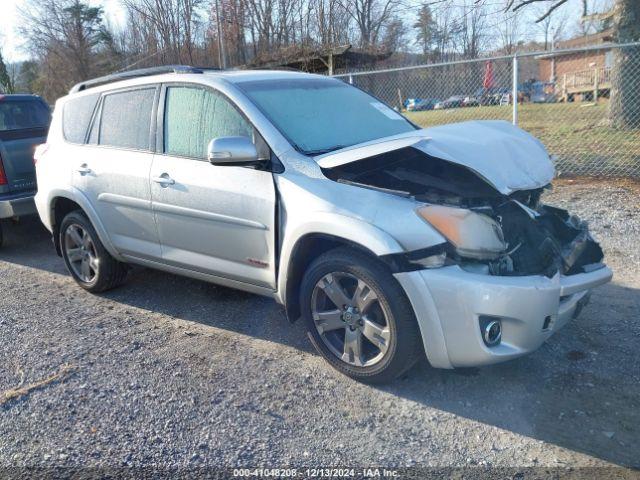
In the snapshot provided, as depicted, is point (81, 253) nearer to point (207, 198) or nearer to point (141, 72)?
point (141, 72)

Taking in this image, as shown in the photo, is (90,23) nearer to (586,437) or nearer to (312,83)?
(312,83)

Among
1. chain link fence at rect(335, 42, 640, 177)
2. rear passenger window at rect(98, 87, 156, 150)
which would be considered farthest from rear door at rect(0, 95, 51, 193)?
chain link fence at rect(335, 42, 640, 177)

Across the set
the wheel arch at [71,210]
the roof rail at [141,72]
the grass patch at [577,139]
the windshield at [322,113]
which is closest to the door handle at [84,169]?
the wheel arch at [71,210]

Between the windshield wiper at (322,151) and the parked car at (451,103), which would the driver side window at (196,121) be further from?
the parked car at (451,103)

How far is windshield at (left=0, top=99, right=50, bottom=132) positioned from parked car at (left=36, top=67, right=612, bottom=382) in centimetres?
317

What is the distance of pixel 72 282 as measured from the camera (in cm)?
575

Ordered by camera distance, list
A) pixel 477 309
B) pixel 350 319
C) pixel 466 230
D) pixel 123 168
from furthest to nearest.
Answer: pixel 123 168, pixel 350 319, pixel 466 230, pixel 477 309

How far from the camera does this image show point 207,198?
3.94 m

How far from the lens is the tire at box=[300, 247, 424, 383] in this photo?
315 cm

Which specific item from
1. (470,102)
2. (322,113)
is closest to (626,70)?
(470,102)

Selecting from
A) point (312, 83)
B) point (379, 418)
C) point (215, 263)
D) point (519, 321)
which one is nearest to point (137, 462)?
point (379, 418)

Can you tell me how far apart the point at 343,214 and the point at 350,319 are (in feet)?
2.05

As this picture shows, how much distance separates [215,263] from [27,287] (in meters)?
2.68

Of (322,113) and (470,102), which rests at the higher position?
(470,102)
